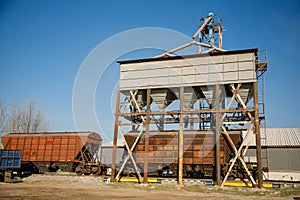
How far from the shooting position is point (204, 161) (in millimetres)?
20812

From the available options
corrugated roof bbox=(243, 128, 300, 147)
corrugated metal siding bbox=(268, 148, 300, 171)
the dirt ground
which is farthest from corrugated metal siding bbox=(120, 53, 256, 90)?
corrugated metal siding bbox=(268, 148, 300, 171)

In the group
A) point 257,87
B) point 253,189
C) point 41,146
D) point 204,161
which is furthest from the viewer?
point 41,146

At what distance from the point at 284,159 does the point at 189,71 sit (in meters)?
16.9

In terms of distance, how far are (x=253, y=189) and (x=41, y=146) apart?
20611 mm

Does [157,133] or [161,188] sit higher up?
[157,133]

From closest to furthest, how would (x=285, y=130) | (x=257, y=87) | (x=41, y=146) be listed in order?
(x=257, y=87) → (x=41, y=146) → (x=285, y=130)

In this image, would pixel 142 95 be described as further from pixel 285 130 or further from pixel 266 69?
pixel 285 130

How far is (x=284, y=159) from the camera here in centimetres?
2977

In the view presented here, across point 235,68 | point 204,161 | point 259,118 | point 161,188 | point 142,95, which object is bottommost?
point 161,188

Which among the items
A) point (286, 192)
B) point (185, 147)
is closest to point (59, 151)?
point (185, 147)

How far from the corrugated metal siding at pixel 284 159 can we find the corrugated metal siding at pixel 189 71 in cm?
1465

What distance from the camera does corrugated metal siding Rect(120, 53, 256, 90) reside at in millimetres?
20000

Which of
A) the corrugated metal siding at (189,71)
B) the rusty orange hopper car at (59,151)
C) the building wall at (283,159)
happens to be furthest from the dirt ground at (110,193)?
the building wall at (283,159)

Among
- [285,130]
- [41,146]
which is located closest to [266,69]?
[285,130]
